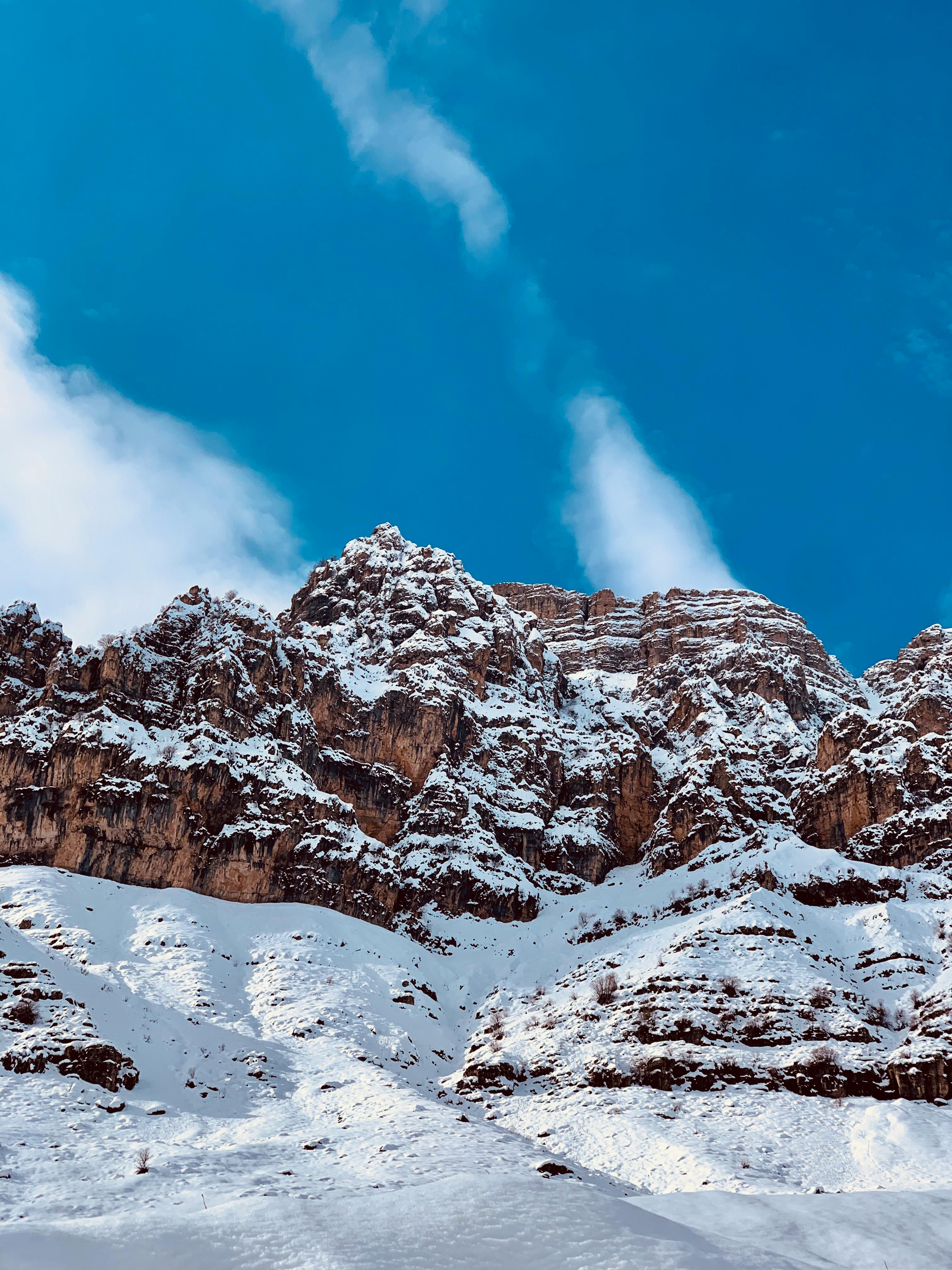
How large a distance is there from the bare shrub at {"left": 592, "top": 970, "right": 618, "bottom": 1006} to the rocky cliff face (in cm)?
151

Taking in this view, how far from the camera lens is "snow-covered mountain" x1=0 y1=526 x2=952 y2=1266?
36.1 meters

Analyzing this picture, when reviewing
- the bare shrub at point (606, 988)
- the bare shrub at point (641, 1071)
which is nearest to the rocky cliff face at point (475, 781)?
the bare shrub at point (641, 1071)

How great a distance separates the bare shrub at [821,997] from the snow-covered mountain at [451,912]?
2.39ft

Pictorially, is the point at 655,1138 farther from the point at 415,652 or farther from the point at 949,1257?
the point at 415,652

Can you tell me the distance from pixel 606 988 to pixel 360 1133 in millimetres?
25382

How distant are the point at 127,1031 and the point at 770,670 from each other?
323 ft

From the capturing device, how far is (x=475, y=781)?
92.6 metres

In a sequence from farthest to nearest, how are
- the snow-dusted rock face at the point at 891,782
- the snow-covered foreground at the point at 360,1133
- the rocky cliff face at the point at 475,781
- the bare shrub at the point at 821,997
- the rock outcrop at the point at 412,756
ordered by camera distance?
the snow-dusted rock face at the point at 891,782, the rock outcrop at the point at 412,756, the rocky cliff face at the point at 475,781, the bare shrub at the point at 821,997, the snow-covered foreground at the point at 360,1133

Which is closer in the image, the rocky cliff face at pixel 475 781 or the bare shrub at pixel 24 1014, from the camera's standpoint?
the bare shrub at pixel 24 1014

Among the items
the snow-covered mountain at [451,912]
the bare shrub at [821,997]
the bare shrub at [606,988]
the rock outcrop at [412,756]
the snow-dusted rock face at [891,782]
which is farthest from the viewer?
the snow-dusted rock face at [891,782]

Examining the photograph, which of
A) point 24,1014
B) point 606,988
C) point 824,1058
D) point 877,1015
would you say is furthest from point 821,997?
point 24,1014

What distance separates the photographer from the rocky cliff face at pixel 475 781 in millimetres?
65188

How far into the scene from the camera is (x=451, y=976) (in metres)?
67.4

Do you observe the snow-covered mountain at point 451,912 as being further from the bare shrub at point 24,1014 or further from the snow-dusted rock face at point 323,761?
the snow-dusted rock face at point 323,761
